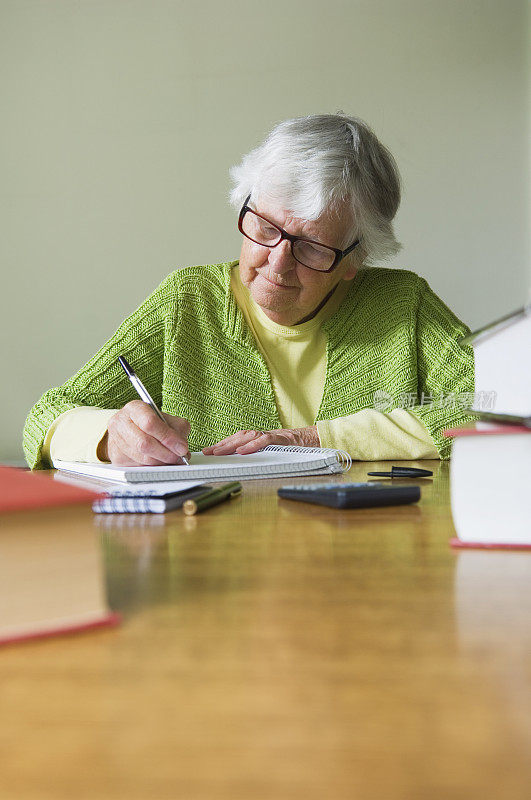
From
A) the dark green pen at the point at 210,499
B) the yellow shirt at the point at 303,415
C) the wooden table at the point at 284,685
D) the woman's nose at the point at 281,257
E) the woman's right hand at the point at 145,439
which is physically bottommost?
the yellow shirt at the point at 303,415

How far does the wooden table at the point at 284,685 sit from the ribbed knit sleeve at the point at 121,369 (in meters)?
1.02

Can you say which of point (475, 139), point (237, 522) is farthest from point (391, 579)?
point (475, 139)

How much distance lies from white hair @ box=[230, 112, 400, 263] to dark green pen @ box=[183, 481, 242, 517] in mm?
845

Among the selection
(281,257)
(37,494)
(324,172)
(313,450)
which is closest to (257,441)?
(313,450)

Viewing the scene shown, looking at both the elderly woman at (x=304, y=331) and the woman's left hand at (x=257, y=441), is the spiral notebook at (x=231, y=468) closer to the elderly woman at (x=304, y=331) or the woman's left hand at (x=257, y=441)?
the woman's left hand at (x=257, y=441)

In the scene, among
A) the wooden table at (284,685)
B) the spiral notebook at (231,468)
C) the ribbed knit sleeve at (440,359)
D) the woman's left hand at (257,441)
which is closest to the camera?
the wooden table at (284,685)

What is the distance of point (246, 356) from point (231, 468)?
78 cm

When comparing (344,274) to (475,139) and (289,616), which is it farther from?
(289,616)

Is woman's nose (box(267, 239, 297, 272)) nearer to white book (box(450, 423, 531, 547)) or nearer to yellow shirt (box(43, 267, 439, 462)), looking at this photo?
yellow shirt (box(43, 267, 439, 462))

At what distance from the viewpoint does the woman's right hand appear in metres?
1.08

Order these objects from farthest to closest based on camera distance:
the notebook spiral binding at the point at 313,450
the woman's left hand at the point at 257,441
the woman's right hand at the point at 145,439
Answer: the woman's left hand at the point at 257,441
the notebook spiral binding at the point at 313,450
the woman's right hand at the point at 145,439

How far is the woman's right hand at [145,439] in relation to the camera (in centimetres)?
108

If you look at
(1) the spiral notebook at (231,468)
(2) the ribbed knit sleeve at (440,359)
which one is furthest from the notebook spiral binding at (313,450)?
(2) the ribbed knit sleeve at (440,359)

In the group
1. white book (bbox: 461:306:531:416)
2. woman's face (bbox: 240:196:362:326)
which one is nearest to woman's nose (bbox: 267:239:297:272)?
woman's face (bbox: 240:196:362:326)
